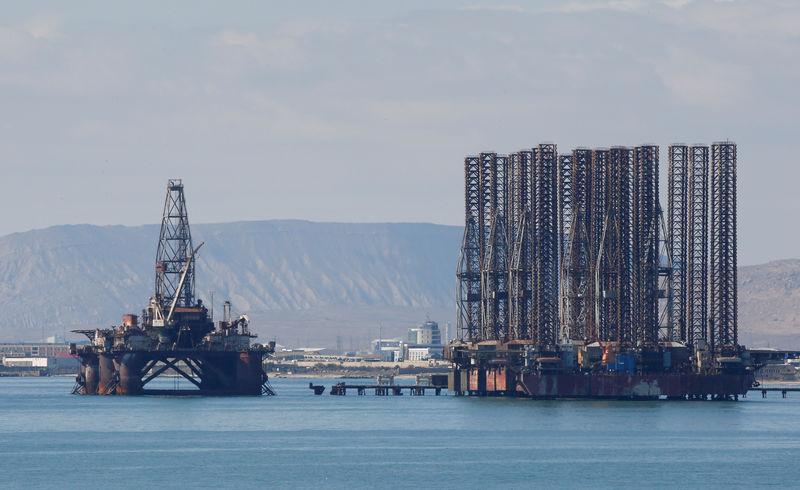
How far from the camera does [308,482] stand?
4373 inches

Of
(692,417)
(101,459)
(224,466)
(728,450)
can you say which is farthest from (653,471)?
(692,417)

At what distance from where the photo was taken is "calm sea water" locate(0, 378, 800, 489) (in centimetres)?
11394

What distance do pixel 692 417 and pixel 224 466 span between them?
66682mm

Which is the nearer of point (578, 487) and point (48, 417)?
point (578, 487)

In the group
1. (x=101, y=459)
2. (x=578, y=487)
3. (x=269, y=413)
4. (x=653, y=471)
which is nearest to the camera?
(x=578, y=487)

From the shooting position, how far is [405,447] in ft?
451

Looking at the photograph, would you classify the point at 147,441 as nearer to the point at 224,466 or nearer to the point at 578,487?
the point at 224,466

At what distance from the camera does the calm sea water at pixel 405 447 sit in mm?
113938

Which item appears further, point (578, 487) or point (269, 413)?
point (269, 413)

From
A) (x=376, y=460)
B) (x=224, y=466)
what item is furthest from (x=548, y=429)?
(x=224, y=466)

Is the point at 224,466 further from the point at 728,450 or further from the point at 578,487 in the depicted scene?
the point at 728,450

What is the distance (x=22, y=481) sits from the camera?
368 ft

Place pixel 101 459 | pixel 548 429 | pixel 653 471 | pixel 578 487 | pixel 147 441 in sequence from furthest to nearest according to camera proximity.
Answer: pixel 548 429
pixel 147 441
pixel 101 459
pixel 653 471
pixel 578 487

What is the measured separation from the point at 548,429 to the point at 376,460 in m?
33.2
